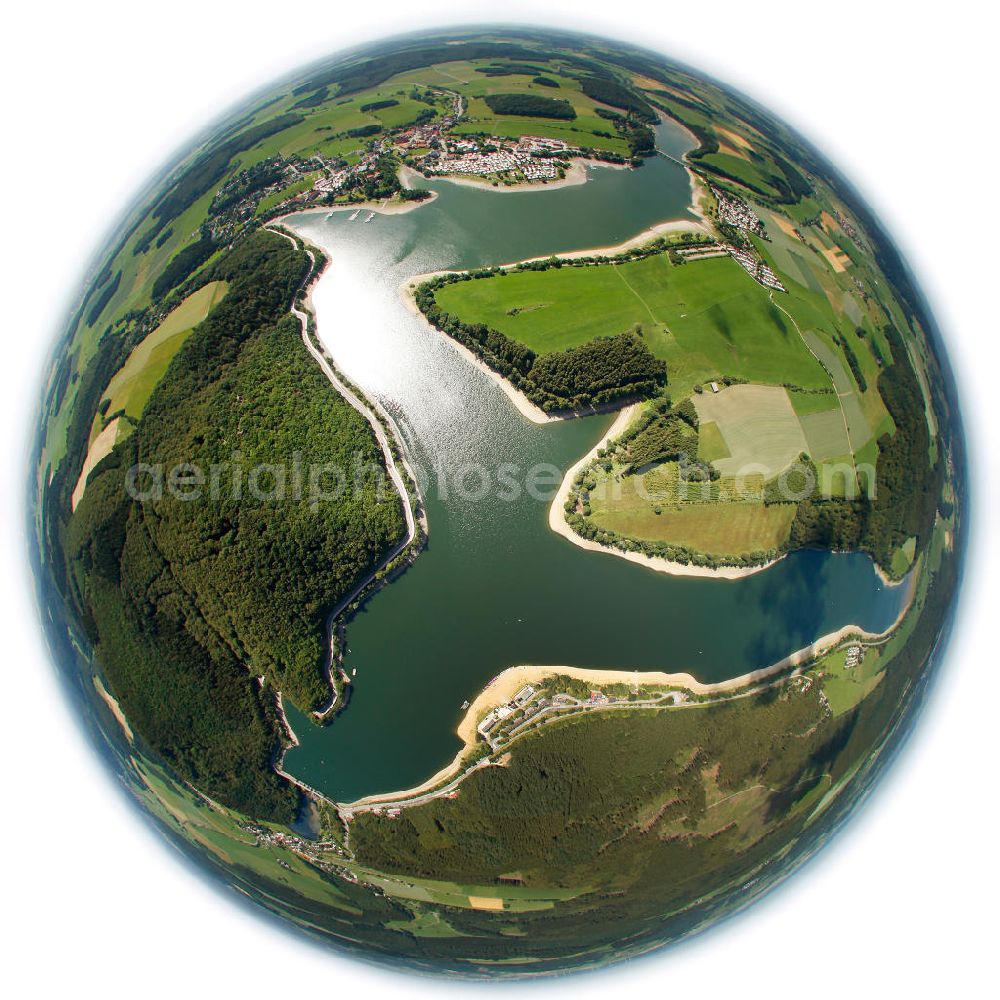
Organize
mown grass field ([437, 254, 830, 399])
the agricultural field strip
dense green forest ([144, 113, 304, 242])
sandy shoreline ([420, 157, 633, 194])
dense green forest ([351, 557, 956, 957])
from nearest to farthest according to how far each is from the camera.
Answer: dense green forest ([351, 557, 956, 957])
mown grass field ([437, 254, 830, 399])
the agricultural field strip
sandy shoreline ([420, 157, 633, 194])
dense green forest ([144, 113, 304, 242])

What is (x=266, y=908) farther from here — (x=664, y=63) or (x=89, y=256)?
(x=664, y=63)

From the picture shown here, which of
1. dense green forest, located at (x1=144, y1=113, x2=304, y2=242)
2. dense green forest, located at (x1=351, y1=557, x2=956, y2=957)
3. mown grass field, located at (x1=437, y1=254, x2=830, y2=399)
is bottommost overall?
dense green forest, located at (x1=351, y1=557, x2=956, y2=957)

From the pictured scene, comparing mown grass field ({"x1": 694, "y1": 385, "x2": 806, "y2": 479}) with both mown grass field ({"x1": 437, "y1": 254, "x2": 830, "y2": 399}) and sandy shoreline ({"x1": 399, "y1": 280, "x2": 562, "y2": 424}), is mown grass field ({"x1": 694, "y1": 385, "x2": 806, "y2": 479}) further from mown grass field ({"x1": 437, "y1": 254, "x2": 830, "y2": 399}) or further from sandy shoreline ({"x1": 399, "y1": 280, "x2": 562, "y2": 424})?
sandy shoreline ({"x1": 399, "y1": 280, "x2": 562, "y2": 424})

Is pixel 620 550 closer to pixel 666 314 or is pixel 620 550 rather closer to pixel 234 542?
pixel 666 314

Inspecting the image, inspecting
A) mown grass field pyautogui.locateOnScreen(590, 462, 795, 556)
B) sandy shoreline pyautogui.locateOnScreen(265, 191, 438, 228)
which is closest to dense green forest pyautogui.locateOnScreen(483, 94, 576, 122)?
sandy shoreline pyautogui.locateOnScreen(265, 191, 438, 228)

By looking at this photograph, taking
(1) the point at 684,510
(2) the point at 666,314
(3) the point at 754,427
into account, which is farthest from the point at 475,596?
(2) the point at 666,314

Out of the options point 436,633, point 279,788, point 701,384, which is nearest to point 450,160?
point 701,384

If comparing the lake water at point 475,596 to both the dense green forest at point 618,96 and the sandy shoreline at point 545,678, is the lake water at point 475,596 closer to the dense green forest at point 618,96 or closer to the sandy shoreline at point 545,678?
A: the sandy shoreline at point 545,678
